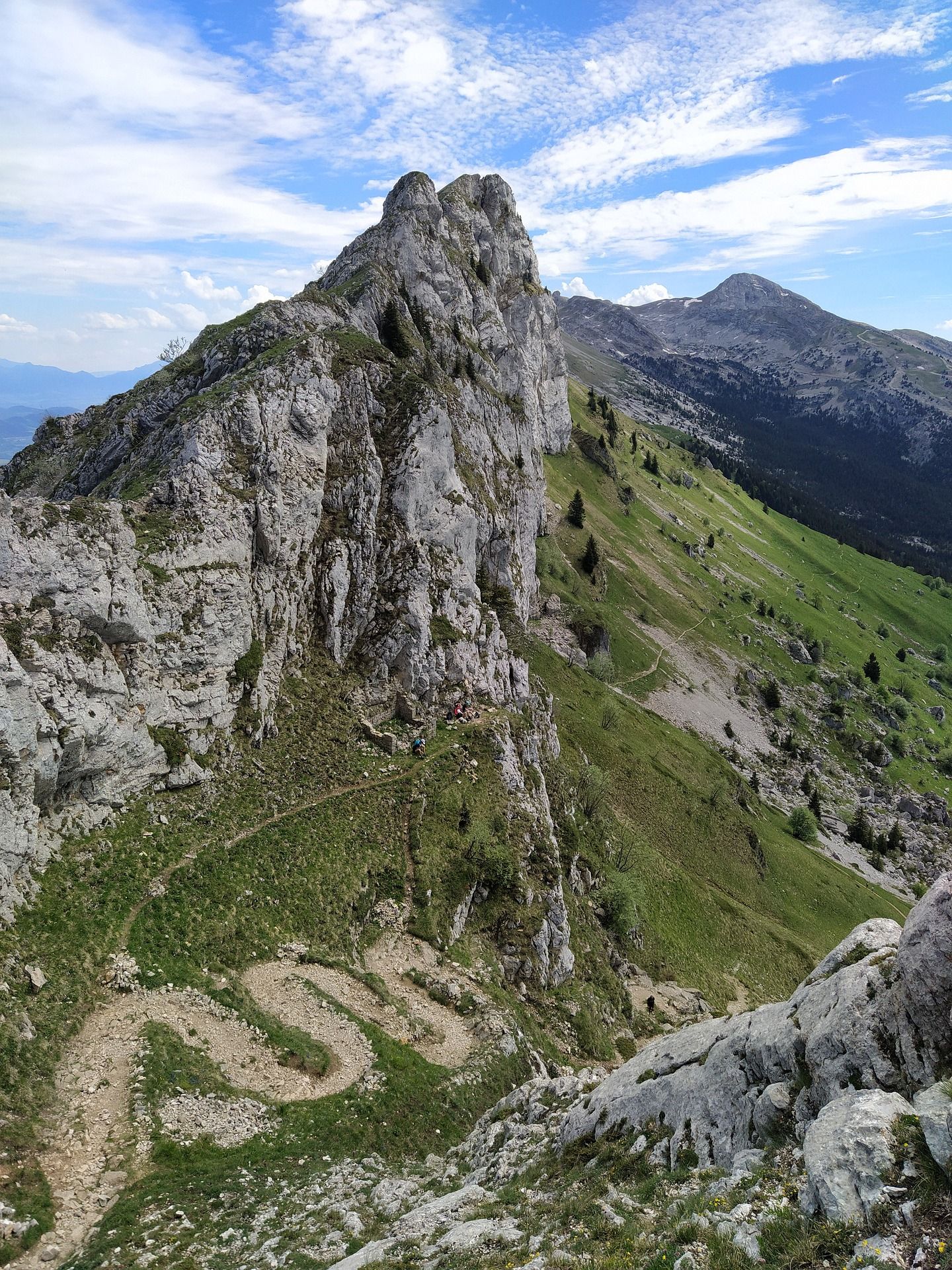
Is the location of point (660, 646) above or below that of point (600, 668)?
above

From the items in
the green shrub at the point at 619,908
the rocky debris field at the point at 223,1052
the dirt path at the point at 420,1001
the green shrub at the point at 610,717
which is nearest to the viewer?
the rocky debris field at the point at 223,1052

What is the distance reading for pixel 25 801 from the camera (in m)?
32.0

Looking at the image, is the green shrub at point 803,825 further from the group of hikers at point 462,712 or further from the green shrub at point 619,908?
the group of hikers at point 462,712

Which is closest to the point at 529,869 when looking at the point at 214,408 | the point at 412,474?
the point at 412,474

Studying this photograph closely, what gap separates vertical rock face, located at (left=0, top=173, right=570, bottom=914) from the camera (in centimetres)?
3644

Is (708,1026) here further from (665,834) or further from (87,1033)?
(665,834)

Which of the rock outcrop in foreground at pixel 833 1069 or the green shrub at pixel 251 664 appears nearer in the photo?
the rock outcrop in foreground at pixel 833 1069

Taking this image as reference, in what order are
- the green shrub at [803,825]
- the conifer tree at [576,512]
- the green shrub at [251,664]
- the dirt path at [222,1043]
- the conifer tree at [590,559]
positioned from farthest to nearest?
1. the conifer tree at [576,512]
2. the conifer tree at [590,559]
3. the green shrub at [803,825]
4. the green shrub at [251,664]
5. the dirt path at [222,1043]

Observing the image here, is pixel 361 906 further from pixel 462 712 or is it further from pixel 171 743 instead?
pixel 462 712

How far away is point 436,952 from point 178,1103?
19.9m

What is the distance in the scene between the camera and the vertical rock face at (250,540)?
36438 millimetres

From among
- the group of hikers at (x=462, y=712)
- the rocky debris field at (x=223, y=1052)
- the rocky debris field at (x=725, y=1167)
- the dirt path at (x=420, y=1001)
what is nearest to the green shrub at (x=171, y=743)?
the rocky debris field at (x=223, y=1052)

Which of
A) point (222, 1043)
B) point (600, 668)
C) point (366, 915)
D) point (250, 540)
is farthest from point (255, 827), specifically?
point (600, 668)

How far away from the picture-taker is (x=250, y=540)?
53750mm
